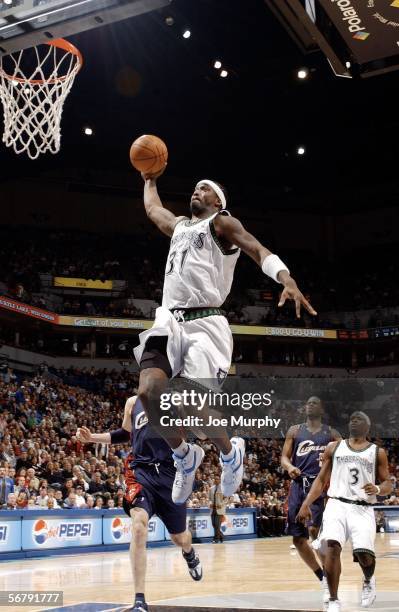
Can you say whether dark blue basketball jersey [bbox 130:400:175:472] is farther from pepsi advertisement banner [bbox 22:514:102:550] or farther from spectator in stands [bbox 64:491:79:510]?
spectator in stands [bbox 64:491:79:510]

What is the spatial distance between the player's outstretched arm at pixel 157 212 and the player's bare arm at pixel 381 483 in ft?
9.80

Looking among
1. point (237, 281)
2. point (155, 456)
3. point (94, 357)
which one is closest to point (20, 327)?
point (94, 357)

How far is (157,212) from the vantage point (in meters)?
5.35

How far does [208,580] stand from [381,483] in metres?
3.09

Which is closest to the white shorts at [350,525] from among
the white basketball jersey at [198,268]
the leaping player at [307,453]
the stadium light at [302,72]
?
the leaping player at [307,453]

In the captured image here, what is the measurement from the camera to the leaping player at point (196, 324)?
182 inches

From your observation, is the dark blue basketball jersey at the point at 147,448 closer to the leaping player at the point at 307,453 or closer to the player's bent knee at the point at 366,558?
the player's bent knee at the point at 366,558

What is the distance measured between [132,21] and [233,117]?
27.2ft

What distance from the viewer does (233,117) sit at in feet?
86.3

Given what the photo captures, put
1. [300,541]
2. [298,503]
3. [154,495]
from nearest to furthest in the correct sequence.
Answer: [154,495] < [300,541] < [298,503]

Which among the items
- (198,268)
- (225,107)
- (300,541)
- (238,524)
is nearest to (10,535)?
(300,541)

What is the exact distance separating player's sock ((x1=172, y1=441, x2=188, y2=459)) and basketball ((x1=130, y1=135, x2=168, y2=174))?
2.06 m

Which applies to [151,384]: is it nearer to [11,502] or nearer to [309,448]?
[309,448]

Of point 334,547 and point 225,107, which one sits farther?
point 225,107
